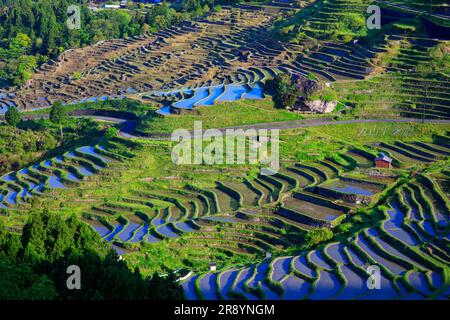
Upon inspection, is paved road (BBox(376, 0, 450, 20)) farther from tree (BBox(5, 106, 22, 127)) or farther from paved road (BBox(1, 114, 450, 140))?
tree (BBox(5, 106, 22, 127))

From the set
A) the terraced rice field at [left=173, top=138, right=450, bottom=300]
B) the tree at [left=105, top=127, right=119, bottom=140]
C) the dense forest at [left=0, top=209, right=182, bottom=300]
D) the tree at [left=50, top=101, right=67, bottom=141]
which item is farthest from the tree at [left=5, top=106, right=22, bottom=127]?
the terraced rice field at [left=173, top=138, right=450, bottom=300]

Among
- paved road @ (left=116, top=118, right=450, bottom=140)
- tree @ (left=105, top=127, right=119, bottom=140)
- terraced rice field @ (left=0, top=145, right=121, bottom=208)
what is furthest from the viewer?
tree @ (left=105, top=127, right=119, bottom=140)

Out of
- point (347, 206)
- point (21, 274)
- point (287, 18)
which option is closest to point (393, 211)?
point (347, 206)

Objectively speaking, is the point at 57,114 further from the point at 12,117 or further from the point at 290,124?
the point at 290,124

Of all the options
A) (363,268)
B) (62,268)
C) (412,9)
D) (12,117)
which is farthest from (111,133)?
(412,9)

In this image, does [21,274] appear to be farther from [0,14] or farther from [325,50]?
[0,14]
